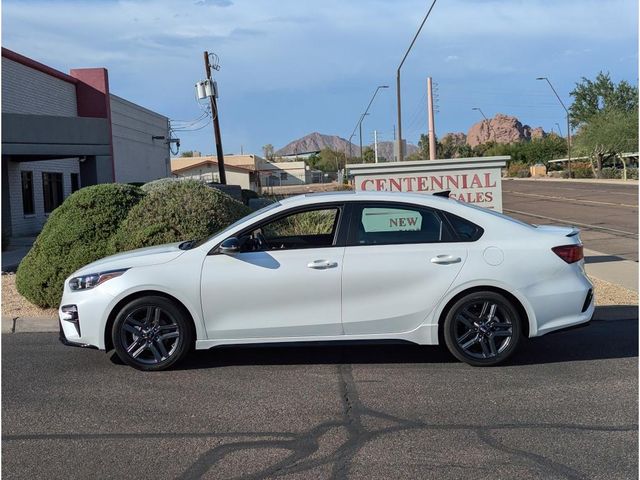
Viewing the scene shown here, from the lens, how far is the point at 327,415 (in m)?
5.12

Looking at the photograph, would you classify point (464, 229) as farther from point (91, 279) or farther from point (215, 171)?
point (215, 171)

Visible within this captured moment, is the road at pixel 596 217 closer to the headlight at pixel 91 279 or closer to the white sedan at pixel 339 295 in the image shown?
the white sedan at pixel 339 295

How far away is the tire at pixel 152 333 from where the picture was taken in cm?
614

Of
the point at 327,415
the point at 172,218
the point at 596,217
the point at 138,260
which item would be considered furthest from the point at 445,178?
the point at 596,217

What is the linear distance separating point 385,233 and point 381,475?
2.75m

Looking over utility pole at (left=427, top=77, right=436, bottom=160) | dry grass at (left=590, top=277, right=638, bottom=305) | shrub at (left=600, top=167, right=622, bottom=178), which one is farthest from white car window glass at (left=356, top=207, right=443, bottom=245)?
shrub at (left=600, top=167, right=622, bottom=178)

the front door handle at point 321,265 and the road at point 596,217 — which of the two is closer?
the front door handle at point 321,265

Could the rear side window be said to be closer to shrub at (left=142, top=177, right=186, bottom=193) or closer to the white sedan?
the white sedan

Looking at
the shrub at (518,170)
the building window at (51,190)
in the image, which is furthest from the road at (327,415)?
the shrub at (518,170)

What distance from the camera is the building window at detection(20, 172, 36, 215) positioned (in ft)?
76.0

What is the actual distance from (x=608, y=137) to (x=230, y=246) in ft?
221

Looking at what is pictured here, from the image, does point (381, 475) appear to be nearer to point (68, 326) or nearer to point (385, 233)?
point (385, 233)

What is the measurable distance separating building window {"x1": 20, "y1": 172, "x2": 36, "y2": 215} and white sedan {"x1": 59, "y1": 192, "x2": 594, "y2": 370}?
18681mm

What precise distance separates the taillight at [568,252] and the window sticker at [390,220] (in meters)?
1.28
